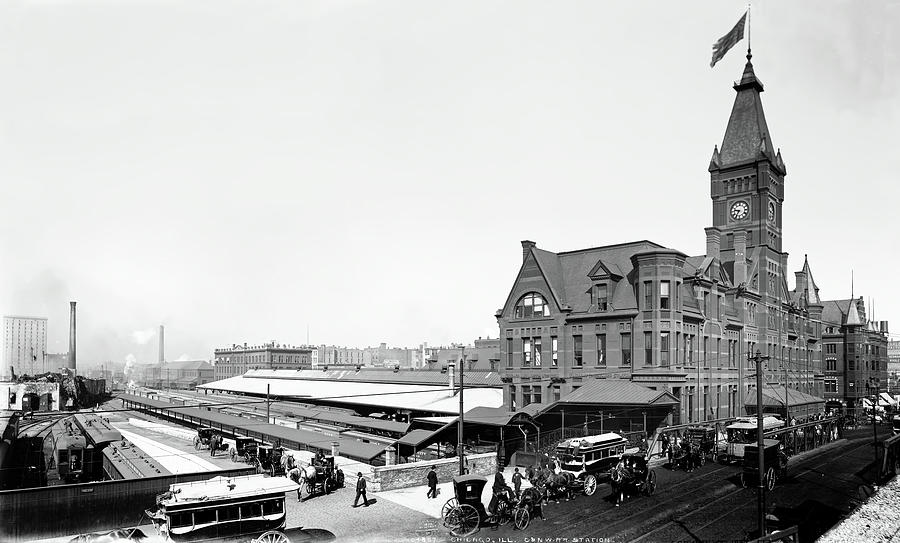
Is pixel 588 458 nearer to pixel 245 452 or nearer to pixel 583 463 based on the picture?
pixel 583 463

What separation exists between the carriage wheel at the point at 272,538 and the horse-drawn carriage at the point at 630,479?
46.0 feet

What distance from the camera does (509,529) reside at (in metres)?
23.8

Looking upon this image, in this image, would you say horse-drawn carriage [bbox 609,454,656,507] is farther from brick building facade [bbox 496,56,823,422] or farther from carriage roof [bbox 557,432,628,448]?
brick building facade [bbox 496,56,823,422]

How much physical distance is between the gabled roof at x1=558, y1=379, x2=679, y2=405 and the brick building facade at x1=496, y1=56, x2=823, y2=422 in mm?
1343

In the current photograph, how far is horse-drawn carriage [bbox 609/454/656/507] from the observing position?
27.5 m

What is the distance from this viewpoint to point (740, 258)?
5994 cm

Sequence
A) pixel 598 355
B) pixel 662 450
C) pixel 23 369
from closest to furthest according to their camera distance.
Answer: pixel 662 450, pixel 598 355, pixel 23 369

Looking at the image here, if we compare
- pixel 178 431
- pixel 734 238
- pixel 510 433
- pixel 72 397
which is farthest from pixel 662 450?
pixel 72 397

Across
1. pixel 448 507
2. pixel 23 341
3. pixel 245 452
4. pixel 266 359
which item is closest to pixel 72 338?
pixel 23 341

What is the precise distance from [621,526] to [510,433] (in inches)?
666

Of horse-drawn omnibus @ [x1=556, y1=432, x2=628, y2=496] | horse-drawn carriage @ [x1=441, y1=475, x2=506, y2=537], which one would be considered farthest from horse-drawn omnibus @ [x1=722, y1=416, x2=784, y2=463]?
horse-drawn carriage @ [x1=441, y1=475, x2=506, y2=537]

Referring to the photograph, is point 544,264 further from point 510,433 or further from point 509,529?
point 509,529

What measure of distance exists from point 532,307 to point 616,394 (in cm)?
1134

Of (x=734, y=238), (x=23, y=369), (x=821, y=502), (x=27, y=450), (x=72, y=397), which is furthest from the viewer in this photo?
(x=23, y=369)
